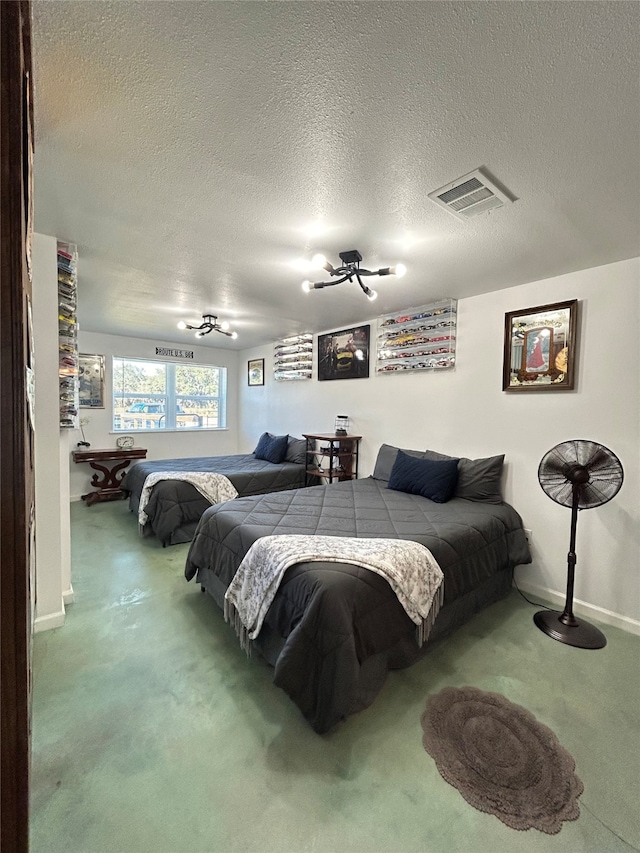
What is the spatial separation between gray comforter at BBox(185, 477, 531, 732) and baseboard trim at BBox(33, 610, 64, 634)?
2.52 ft

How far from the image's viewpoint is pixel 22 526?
→ 0.54 m

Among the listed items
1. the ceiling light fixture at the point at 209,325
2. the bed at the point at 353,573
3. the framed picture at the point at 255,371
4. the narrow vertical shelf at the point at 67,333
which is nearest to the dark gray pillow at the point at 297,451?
the bed at the point at 353,573

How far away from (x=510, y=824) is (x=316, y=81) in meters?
2.54

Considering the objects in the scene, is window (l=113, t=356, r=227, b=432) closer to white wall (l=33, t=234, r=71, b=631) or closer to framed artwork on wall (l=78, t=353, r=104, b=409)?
framed artwork on wall (l=78, t=353, r=104, b=409)

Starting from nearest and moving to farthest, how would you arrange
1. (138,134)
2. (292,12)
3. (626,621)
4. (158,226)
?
(292,12) → (138,134) → (158,226) → (626,621)

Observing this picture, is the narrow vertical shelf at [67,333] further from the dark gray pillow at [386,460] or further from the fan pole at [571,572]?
the fan pole at [571,572]

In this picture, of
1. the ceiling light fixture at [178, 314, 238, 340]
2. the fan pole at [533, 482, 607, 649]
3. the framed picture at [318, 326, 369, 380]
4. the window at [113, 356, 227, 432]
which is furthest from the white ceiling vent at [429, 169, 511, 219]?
the window at [113, 356, 227, 432]

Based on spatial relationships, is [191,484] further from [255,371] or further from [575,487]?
[575,487]

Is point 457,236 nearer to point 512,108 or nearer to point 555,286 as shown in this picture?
point 512,108

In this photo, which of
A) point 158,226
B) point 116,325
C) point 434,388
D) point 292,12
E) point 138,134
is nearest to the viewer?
point 292,12

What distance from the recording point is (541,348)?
8.95 feet

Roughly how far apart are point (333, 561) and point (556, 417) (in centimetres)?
210

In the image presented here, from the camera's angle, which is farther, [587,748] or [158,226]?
[158,226]

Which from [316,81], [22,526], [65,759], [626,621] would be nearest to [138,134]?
[316,81]
